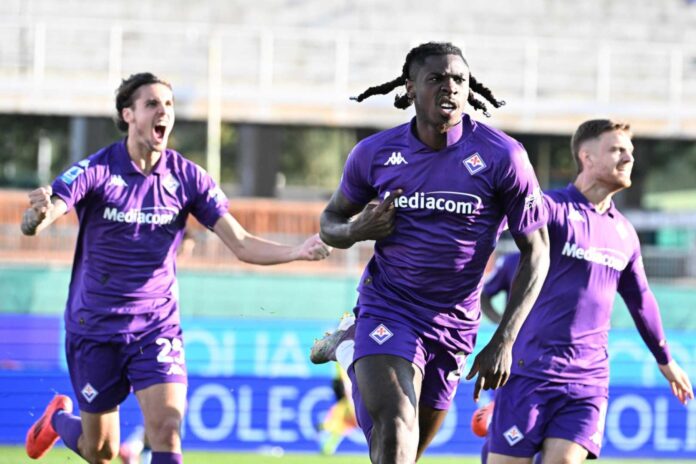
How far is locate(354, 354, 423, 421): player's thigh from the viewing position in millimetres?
5766

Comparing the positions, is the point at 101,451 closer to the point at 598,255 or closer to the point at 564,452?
the point at 564,452

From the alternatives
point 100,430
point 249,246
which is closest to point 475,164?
point 249,246

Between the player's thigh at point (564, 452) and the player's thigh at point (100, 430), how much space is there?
8.33 feet

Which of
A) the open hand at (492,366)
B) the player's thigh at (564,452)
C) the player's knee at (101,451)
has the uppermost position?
the open hand at (492,366)

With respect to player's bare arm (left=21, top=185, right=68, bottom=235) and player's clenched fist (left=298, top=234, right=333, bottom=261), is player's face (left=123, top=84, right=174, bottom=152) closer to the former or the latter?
player's bare arm (left=21, top=185, right=68, bottom=235)

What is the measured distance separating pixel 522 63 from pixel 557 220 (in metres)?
24.2

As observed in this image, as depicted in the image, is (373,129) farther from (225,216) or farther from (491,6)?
(225,216)

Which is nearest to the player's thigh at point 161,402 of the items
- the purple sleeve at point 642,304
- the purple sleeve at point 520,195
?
the purple sleeve at point 520,195

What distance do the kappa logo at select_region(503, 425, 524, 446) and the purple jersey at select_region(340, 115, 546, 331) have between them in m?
1.08

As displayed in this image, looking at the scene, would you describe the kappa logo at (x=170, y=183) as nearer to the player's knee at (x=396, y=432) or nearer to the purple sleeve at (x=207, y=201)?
the purple sleeve at (x=207, y=201)

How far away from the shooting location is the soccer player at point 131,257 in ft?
24.1

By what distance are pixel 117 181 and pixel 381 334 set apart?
87.3 inches

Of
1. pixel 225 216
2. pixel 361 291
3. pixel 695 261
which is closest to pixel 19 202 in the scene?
pixel 695 261

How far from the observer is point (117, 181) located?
7.52 metres
